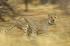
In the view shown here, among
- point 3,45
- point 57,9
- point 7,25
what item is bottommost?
point 3,45

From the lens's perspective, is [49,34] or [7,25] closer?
[49,34]

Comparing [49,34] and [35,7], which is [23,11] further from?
[49,34]

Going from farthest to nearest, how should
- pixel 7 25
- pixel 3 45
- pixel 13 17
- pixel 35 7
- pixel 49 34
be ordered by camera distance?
pixel 35 7 < pixel 13 17 < pixel 7 25 < pixel 49 34 < pixel 3 45

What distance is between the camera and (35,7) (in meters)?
2.51

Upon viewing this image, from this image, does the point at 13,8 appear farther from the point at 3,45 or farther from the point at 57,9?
the point at 3,45

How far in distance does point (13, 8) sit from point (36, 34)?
1.98 ft

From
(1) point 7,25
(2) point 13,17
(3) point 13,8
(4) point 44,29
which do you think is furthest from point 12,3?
(4) point 44,29

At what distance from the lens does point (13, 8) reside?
2465 mm

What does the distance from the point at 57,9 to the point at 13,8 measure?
1.81ft

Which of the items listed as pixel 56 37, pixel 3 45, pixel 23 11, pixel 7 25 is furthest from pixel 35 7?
pixel 3 45

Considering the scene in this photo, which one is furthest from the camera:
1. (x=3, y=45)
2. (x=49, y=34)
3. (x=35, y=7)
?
(x=35, y=7)

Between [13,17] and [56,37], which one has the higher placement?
[13,17]

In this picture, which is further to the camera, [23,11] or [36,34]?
[23,11]

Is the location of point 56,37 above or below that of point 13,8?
below
